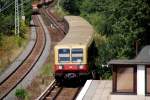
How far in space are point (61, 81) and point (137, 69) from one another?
11422 mm

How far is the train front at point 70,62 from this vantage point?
31781 millimetres

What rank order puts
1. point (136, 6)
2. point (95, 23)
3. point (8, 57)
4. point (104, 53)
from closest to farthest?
1. point (136, 6)
2. point (104, 53)
3. point (8, 57)
4. point (95, 23)

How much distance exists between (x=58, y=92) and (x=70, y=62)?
2242 millimetres

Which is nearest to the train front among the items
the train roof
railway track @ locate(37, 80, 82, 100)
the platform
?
the train roof

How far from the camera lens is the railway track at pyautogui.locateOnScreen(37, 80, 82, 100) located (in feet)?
96.0

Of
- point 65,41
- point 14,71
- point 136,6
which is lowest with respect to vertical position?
point 14,71

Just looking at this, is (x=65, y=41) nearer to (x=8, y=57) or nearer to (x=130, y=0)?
(x=130, y=0)

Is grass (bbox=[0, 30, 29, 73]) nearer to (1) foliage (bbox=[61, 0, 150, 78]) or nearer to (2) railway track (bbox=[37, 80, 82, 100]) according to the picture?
(2) railway track (bbox=[37, 80, 82, 100])

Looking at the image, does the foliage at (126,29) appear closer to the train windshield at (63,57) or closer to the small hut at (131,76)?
the train windshield at (63,57)

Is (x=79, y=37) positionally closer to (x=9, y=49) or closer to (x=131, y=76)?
(x=9, y=49)

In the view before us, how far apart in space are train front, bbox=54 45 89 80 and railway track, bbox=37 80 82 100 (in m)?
0.65

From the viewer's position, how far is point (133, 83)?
72.4 ft

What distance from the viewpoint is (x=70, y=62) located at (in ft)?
105

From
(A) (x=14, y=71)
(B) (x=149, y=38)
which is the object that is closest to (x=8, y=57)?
(A) (x=14, y=71)
